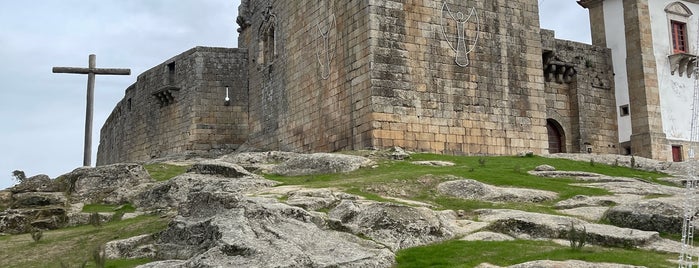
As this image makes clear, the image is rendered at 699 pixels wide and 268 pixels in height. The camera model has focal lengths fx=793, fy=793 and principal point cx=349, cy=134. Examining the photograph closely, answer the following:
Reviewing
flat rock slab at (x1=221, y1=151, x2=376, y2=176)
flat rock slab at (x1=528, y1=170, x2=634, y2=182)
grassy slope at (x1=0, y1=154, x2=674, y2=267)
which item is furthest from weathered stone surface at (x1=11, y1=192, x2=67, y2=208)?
flat rock slab at (x1=528, y1=170, x2=634, y2=182)

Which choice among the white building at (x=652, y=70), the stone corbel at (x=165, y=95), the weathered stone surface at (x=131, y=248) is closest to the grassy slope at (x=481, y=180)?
the weathered stone surface at (x=131, y=248)

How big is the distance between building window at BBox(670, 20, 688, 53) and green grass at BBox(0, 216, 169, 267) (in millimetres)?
22829

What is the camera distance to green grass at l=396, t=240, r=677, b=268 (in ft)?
33.3

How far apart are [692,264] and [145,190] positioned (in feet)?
37.4

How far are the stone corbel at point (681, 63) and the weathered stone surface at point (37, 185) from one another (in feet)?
73.4

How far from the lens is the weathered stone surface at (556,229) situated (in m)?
11.6

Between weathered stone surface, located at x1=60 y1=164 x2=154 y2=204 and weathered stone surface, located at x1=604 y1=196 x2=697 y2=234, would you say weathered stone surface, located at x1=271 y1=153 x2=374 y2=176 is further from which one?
weathered stone surface, located at x1=604 y1=196 x2=697 y2=234

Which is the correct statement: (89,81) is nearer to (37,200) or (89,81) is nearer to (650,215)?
(37,200)

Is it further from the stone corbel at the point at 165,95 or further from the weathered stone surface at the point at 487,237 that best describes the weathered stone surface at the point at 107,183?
the stone corbel at the point at 165,95

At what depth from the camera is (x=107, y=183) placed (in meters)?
18.3

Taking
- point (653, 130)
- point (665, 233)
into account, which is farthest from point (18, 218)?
point (653, 130)

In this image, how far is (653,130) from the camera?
2866 cm

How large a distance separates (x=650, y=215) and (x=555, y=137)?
56.7 feet

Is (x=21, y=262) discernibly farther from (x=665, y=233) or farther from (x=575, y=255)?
(x=665, y=233)
